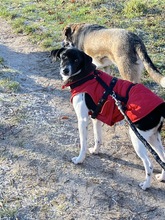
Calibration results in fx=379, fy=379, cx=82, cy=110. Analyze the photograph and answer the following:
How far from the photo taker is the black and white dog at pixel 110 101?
3906 mm

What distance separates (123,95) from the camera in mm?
4055

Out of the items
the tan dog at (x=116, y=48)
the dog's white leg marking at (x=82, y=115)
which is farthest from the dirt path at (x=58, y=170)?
the tan dog at (x=116, y=48)

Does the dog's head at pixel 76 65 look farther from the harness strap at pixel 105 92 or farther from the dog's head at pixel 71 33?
the dog's head at pixel 71 33

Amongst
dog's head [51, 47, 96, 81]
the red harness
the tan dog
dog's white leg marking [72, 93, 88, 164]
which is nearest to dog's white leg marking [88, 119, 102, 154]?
dog's white leg marking [72, 93, 88, 164]

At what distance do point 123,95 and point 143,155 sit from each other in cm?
69

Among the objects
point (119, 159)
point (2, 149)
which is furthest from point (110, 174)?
point (2, 149)

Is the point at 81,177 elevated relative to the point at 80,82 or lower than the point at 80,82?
lower

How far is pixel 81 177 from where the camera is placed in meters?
4.42

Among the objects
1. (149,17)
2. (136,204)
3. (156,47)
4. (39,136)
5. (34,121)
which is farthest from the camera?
(149,17)

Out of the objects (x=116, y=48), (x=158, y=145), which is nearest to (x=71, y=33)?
(x=116, y=48)

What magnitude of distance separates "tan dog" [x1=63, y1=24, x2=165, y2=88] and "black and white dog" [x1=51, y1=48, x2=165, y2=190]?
1.15m

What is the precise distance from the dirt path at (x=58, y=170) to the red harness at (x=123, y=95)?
0.70m

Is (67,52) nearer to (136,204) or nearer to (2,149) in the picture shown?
(2,149)

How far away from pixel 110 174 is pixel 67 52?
1.53 meters
